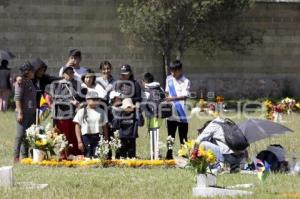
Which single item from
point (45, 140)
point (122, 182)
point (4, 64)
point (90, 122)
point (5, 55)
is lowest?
point (122, 182)

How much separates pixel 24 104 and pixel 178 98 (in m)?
2.41

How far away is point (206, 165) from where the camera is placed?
28.2ft

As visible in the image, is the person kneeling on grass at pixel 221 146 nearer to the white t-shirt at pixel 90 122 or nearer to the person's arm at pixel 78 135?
the white t-shirt at pixel 90 122

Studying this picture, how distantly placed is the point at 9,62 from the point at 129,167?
13706mm

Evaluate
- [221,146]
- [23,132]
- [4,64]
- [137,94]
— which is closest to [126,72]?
[137,94]

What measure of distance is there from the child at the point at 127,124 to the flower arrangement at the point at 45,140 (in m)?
0.88

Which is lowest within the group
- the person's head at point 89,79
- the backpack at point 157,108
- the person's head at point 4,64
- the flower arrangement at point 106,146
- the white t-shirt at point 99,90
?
the flower arrangement at point 106,146

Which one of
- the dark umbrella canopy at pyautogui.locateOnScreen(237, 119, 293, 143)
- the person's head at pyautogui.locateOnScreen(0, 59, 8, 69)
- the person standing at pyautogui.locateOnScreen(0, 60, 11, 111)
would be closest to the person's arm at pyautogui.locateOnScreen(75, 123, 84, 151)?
the dark umbrella canopy at pyautogui.locateOnScreen(237, 119, 293, 143)

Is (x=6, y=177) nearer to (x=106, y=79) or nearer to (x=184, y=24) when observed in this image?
(x=106, y=79)

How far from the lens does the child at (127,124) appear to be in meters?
11.7

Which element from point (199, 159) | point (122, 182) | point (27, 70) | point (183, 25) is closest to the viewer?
point (199, 159)

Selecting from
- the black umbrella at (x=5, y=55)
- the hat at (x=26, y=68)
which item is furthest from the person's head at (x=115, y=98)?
the black umbrella at (x=5, y=55)

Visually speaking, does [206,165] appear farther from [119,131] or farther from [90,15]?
[90,15]

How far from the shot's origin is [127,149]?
11812 mm
